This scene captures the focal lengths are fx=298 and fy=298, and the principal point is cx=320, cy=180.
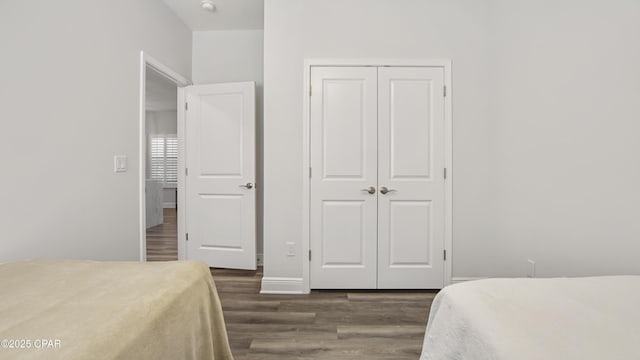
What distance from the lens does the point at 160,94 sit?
660cm

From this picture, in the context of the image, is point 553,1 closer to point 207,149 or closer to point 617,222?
point 617,222

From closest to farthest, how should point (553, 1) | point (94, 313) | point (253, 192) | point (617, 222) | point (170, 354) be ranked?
point (94, 313) < point (170, 354) < point (617, 222) < point (553, 1) < point (253, 192)

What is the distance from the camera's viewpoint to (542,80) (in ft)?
7.09

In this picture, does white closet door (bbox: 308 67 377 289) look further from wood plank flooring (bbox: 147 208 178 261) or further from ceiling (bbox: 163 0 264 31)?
wood plank flooring (bbox: 147 208 178 261)

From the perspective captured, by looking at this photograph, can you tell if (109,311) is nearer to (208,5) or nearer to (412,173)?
(412,173)

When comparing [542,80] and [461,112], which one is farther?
[461,112]

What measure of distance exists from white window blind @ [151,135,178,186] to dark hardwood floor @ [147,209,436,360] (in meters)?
6.41

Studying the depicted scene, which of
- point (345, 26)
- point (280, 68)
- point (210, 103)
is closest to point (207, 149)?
point (210, 103)

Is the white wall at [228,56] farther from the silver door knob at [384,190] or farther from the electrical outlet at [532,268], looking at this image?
the electrical outlet at [532,268]

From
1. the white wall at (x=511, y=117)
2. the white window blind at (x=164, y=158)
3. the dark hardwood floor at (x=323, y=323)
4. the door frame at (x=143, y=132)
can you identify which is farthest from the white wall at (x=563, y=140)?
the white window blind at (x=164, y=158)

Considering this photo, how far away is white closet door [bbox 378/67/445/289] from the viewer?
9.21 feet

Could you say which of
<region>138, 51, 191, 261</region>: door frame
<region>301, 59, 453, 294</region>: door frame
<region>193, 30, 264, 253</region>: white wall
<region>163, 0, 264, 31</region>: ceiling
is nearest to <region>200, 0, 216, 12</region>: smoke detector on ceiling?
<region>163, 0, 264, 31</region>: ceiling

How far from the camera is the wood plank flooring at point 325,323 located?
5.94 feet

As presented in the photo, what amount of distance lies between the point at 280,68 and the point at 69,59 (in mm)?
1561
